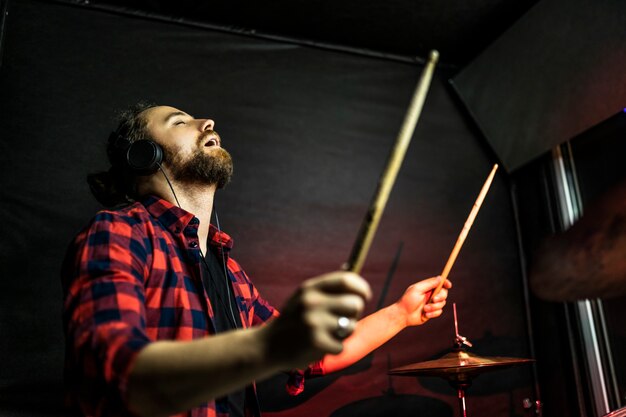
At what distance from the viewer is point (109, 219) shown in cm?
109

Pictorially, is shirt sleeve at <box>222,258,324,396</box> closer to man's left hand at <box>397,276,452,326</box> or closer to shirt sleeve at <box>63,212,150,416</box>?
man's left hand at <box>397,276,452,326</box>

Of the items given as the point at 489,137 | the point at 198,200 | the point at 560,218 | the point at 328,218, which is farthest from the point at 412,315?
the point at 489,137

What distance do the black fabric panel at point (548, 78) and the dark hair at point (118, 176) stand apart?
5.27ft

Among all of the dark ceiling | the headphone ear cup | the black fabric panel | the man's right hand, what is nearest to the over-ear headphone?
the headphone ear cup

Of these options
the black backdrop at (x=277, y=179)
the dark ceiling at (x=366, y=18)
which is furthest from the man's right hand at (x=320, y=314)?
the dark ceiling at (x=366, y=18)

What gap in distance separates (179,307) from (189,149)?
1.76ft

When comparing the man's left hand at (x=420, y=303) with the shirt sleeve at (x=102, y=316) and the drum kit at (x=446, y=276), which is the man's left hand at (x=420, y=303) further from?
the shirt sleeve at (x=102, y=316)

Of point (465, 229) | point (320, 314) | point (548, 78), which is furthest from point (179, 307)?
point (548, 78)

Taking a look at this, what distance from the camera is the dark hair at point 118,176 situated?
1567 millimetres

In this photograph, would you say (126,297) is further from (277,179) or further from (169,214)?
(277,179)

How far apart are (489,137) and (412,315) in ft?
4.45

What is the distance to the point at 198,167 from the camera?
1482 mm

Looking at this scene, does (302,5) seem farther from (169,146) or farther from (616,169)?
(616,169)

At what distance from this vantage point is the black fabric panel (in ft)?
6.40
